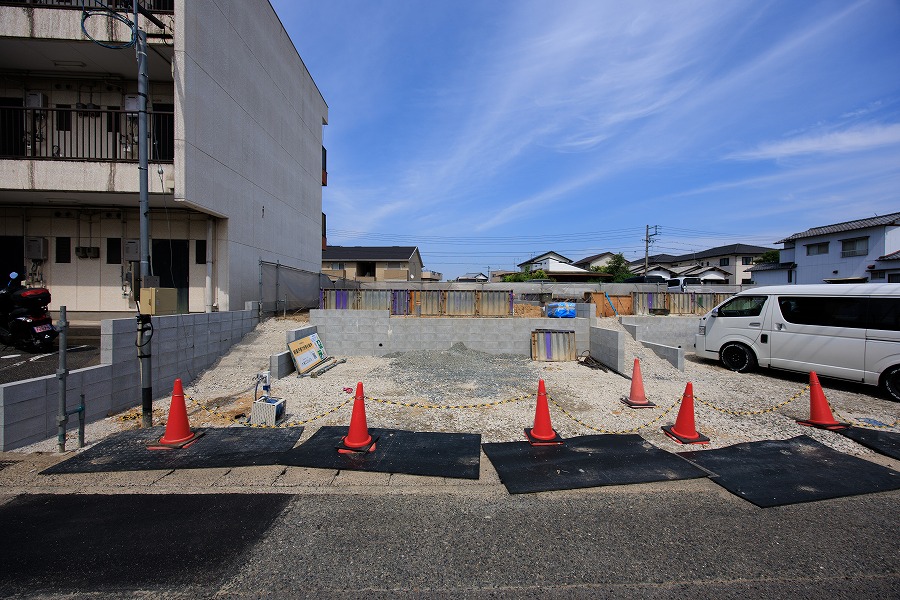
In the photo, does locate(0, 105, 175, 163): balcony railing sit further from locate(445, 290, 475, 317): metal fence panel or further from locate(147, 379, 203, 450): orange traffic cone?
locate(445, 290, 475, 317): metal fence panel

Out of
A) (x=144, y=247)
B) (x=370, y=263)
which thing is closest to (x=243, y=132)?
(x=144, y=247)

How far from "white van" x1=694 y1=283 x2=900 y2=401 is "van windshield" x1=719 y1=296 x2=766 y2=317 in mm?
18

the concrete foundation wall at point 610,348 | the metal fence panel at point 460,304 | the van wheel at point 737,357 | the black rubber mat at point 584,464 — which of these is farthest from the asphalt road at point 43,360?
the van wheel at point 737,357

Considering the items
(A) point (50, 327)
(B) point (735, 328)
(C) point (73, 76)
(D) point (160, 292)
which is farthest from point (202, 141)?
(B) point (735, 328)

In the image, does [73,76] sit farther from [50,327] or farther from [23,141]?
[50,327]

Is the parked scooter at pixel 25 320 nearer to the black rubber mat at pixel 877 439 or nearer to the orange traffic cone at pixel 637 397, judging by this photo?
the orange traffic cone at pixel 637 397

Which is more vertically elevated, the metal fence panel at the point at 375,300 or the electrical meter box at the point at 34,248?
the electrical meter box at the point at 34,248

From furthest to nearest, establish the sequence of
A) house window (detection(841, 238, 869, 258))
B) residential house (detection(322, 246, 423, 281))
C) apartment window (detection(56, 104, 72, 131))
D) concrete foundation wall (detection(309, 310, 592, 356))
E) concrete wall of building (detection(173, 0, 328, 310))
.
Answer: residential house (detection(322, 246, 423, 281)), house window (detection(841, 238, 869, 258)), concrete foundation wall (detection(309, 310, 592, 356)), apartment window (detection(56, 104, 72, 131)), concrete wall of building (detection(173, 0, 328, 310))

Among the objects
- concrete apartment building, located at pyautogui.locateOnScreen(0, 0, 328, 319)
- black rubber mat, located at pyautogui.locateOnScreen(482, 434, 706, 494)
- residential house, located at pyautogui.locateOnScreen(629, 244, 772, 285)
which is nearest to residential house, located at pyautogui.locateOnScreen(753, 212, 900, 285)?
residential house, located at pyautogui.locateOnScreen(629, 244, 772, 285)

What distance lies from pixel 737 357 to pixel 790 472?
6.52 m

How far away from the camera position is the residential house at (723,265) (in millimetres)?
44188

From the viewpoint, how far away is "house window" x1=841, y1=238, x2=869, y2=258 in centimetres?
2656

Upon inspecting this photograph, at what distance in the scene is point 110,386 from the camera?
19.7 ft

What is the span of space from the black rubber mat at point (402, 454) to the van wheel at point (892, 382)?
8.03 m
